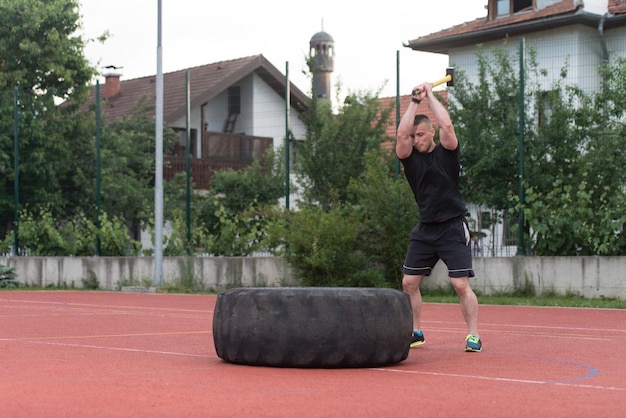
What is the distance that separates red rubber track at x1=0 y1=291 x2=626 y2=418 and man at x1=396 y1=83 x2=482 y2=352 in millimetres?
650

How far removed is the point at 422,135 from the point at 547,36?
27.0 m

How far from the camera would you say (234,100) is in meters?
45.0

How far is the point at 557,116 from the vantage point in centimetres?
1966

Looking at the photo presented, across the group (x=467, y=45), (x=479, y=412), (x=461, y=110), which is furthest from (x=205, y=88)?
(x=479, y=412)

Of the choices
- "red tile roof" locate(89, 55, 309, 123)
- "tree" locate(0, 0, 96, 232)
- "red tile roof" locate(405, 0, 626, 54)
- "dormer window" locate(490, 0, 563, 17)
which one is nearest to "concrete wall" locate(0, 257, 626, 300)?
"tree" locate(0, 0, 96, 232)

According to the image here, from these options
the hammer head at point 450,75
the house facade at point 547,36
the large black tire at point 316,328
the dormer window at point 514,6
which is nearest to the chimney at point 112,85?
the house facade at point 547,36

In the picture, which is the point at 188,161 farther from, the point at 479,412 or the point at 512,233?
the point at 479,412

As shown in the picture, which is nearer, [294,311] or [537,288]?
[294,311]

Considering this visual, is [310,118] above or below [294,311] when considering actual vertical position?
above

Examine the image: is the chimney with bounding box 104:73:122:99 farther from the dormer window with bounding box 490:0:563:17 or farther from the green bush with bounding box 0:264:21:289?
the green bush with bounding box 0:264:21:289

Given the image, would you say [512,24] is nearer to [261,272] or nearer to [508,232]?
[261,272]

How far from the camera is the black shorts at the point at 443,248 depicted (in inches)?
363

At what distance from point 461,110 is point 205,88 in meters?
23.4

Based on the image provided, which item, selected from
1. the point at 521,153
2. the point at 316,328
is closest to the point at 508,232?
the point at 521,153
